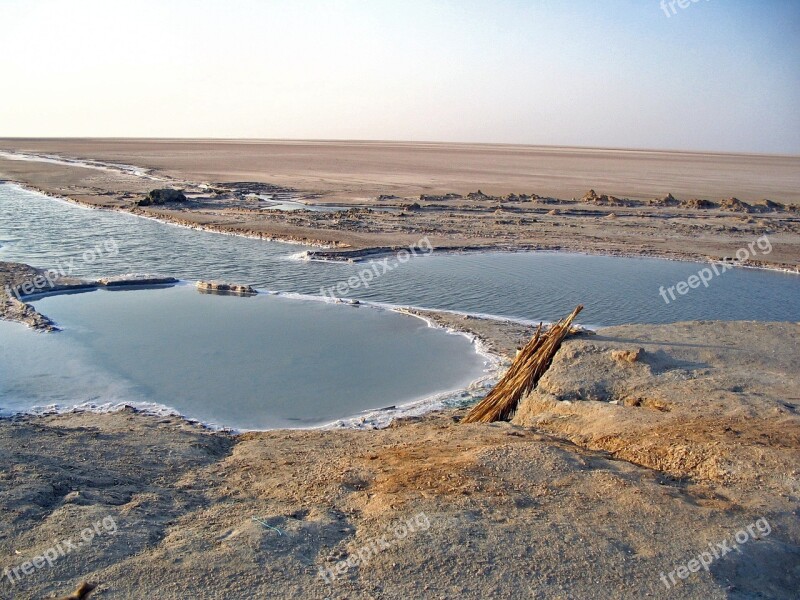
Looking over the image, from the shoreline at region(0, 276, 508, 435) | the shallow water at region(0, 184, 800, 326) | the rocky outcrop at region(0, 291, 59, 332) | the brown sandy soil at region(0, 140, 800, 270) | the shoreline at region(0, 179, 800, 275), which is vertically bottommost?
the shoreline at region(0, 276, 508, 435)

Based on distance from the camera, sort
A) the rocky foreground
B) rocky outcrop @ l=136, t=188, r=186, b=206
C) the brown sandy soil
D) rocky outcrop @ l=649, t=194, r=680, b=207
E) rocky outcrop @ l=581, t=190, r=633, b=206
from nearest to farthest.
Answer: the rocky foreground < the brown sandy soil < rocky outcrop @ l=136, t=188, r=186, b=206 < rocky outcrop @ l=581, t=190, r=633, b=206 < rocky outcrop @ l=649, t=194, r=680, b=207

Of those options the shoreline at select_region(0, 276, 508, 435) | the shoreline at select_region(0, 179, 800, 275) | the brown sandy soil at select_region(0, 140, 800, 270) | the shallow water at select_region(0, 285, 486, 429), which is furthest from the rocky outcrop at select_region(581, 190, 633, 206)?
the shoreline at select_region(0, 276, 508, 435)

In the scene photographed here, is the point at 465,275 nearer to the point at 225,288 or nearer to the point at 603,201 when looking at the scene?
the point at 225,288

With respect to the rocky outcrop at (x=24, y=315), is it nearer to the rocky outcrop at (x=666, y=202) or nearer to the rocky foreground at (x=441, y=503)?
the rocky foreground at (x=441, y=503)

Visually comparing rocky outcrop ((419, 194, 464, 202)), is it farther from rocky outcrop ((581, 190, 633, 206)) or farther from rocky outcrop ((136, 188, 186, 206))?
rocky outcrop ((136, 188, 186, 206))

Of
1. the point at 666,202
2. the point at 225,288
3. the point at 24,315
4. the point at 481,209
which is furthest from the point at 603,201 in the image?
the point at 24,315

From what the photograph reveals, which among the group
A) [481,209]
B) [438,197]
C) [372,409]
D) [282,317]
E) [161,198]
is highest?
[438,197]

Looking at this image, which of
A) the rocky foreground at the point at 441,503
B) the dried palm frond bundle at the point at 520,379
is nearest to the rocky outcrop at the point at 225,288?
the rocky foreground at the point at 441,503

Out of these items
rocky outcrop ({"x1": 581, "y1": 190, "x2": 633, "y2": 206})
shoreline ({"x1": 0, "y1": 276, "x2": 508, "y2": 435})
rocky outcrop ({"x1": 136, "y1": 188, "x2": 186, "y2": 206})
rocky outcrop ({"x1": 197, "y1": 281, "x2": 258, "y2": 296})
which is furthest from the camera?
rocky outcrop ({"x1": 581, "y1": 190, "x2": 633, "y2": 206})
